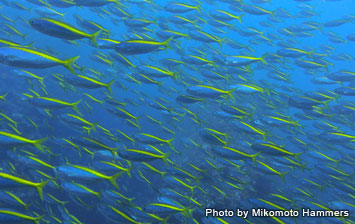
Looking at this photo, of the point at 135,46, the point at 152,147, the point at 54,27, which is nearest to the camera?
the point at 54,27

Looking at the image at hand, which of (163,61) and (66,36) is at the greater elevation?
(66,36)

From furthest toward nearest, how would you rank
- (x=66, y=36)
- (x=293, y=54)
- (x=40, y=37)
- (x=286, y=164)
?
1. (x=40, y=37)
2. (x=293, y=54)
3. (x=286, y=164)
4. (x=66, y=36)

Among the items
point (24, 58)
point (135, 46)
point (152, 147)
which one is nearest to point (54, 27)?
point (24, 58)

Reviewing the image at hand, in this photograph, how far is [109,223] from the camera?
6625 mm

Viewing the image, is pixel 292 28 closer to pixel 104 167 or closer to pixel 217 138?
pixel 217 138

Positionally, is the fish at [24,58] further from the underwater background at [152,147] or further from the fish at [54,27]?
the fish at [54,27]

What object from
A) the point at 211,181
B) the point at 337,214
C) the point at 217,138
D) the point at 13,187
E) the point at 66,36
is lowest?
the point at 211,181

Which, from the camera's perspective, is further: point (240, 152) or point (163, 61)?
point (163, 61)

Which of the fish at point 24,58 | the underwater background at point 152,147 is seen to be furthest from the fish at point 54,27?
the fish at point 24,58

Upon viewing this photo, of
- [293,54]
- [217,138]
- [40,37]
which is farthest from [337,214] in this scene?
[40,37]

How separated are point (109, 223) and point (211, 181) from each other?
129 inches

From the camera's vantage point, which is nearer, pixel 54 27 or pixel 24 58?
pixel 24 58

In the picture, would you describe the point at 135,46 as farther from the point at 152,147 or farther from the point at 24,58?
the point at 152,147

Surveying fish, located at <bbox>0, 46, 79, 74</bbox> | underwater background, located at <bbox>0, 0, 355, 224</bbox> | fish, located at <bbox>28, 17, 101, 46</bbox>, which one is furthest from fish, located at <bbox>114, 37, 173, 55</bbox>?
fish, located at <bbox>0, 46, 79, 74</bbox>
